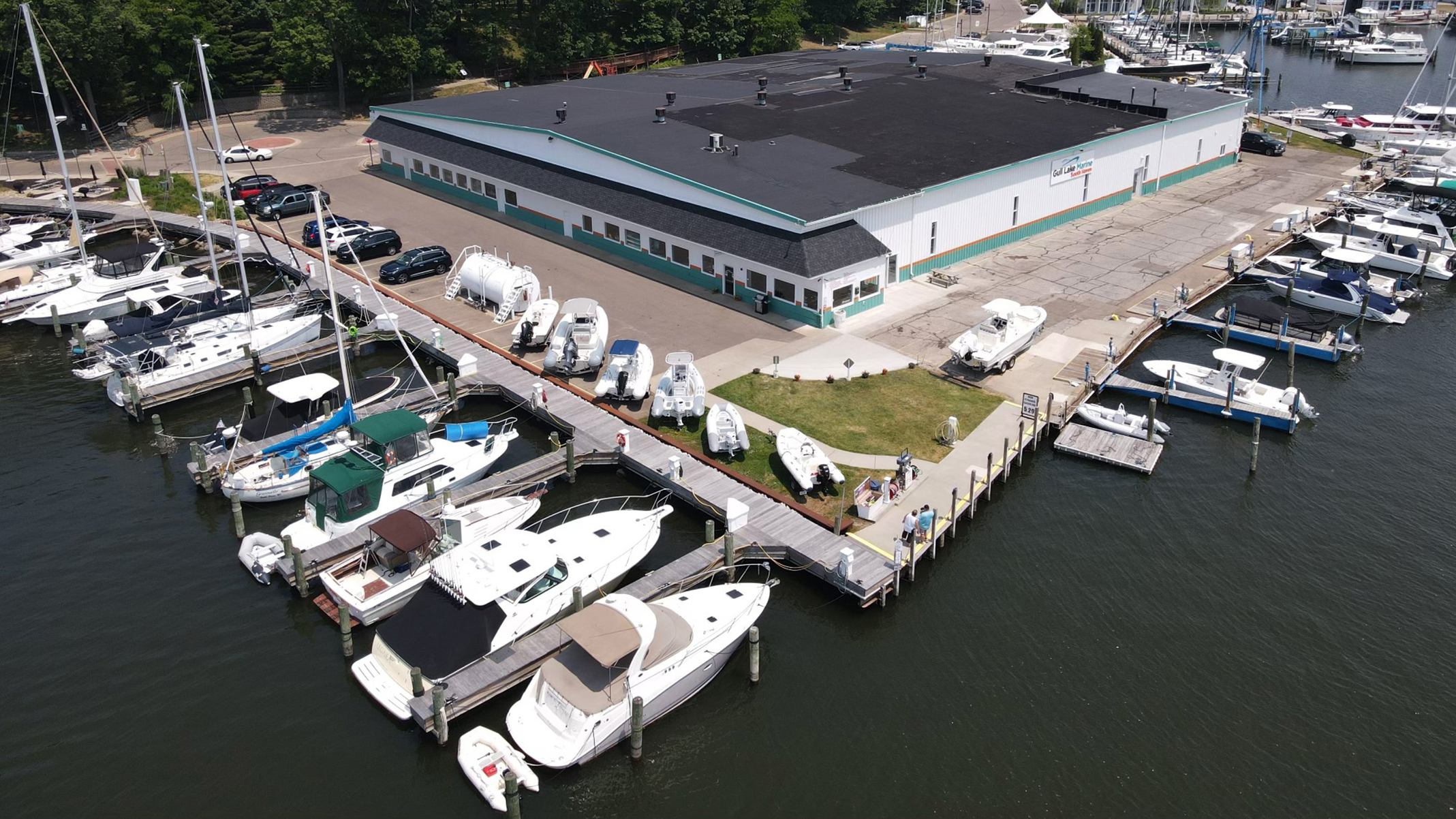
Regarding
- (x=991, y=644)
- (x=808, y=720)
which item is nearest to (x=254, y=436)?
(x=808, y=720)

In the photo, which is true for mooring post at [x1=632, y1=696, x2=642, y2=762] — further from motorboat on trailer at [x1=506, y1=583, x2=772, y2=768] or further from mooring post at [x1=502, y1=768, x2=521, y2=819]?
mooring post at [x1=502, y1=768, x2=521, y2=819]

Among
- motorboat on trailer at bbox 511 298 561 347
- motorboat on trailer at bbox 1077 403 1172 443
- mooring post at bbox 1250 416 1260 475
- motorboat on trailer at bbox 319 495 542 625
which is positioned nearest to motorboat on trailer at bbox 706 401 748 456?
motorboat on trailer at bbox 319 495 542 625

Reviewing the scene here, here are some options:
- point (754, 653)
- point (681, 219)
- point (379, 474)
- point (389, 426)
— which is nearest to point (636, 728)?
point (754, 653)

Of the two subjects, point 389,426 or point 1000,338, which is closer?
point 389,426

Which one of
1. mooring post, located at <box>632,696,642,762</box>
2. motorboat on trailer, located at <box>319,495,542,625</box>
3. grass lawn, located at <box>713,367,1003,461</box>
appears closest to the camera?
mooring post, located at <box>632,696,642,762</box>

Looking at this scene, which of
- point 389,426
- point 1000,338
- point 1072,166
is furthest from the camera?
point 1072,166

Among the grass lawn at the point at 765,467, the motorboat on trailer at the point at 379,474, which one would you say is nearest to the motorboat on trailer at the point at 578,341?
the motorboat on trailer at the point at 379,474

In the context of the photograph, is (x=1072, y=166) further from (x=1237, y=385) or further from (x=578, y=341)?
(x=578, y=341)
